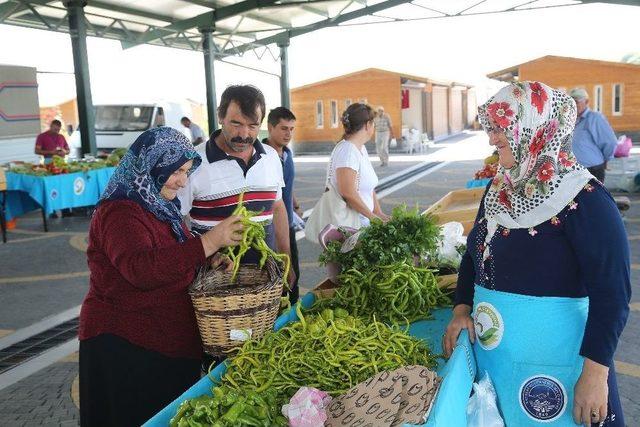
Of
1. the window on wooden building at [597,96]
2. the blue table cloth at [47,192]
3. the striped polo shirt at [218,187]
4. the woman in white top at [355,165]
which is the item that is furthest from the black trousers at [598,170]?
the window on wooden building at [597,96]

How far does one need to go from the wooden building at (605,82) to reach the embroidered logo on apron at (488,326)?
23.3m

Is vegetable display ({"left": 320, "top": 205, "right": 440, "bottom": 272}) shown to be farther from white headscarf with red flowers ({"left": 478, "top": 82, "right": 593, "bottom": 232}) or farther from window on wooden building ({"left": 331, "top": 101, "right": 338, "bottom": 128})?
window on wooden building ({"left": 331, "top": 101, "right": 338, "bottom": 128})

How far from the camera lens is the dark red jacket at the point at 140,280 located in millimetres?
2219

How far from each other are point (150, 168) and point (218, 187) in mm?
947

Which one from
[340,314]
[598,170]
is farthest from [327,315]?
[598,170]

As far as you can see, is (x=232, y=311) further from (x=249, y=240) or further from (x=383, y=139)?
(x=383, y=139)

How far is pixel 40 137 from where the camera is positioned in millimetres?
13469

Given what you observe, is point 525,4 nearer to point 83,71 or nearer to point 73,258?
point 83,71

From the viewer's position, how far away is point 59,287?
7.07m

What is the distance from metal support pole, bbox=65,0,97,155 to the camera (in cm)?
1268

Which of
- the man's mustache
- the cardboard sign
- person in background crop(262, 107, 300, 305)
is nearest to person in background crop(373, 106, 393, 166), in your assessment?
person in background crop(262, 107, 300, 305)

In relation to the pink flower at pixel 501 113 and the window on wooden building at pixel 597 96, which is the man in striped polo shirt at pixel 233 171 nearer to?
the pink flower at pixel 501 113

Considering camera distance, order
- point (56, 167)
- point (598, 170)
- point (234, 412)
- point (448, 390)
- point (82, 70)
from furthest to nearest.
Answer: point (82, 70), point (56, 167), point (598, 170), point (448, 390), point (234, 412)

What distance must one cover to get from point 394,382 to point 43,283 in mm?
6418
